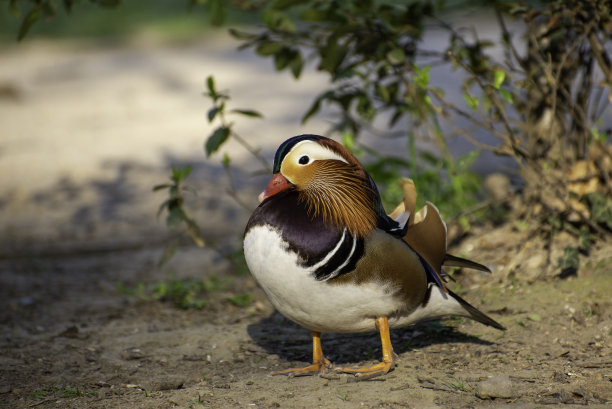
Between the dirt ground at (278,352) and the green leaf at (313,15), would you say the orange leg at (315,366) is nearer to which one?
the dirt ground at (278,352)

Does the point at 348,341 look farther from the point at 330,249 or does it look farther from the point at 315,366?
the point at 330,249

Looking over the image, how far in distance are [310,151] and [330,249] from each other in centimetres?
36

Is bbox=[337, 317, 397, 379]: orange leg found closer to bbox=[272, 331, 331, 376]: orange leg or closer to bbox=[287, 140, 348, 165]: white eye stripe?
bbox=[272, 331, 331, 376]: orange leg

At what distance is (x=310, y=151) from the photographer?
2664 mm

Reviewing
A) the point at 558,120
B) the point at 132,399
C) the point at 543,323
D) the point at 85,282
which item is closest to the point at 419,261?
the point at 543,323

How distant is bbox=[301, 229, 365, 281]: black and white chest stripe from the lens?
2.58 meters

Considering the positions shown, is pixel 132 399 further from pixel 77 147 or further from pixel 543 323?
pixel 77 147

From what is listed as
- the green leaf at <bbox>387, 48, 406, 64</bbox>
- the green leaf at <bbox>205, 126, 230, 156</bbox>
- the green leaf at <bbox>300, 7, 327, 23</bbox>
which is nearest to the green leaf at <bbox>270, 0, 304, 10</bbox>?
the green leaf at <bbox>300, 7, 327, 23</bbox>

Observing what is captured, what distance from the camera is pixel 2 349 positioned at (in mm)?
3465

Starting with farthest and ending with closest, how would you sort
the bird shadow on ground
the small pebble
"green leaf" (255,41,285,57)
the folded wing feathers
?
"green leaf" (255,41,285,57)
the bird shadow on ground
the folded wing feathers
the small pebble

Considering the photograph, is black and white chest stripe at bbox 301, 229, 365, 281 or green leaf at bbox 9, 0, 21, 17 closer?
black and white chest stripe at bbox 301, 229, 365, 281

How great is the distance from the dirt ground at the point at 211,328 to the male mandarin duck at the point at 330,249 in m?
0.29

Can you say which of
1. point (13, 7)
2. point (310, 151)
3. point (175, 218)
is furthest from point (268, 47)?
point (310, 151)

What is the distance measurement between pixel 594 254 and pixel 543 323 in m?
0.58
